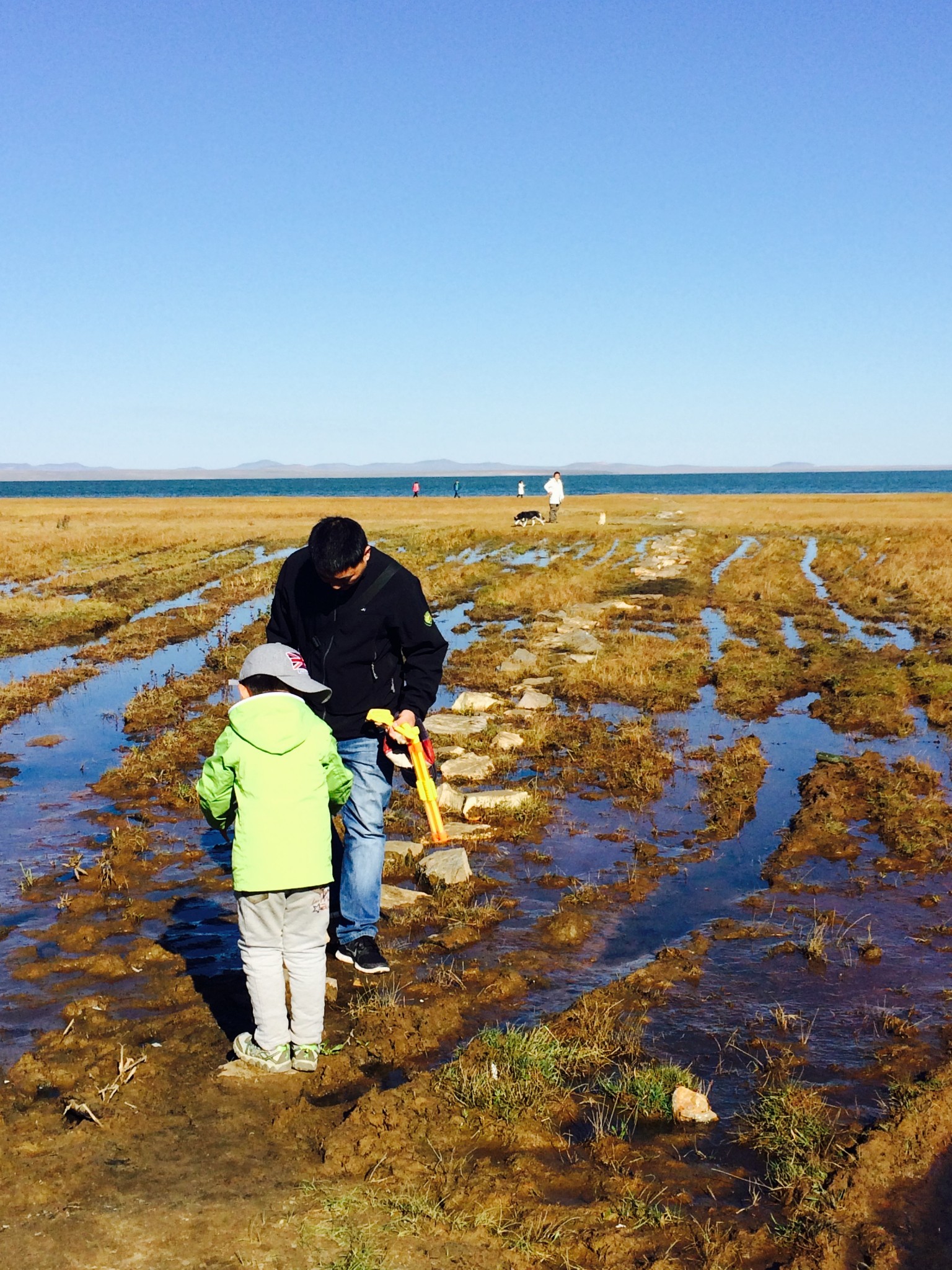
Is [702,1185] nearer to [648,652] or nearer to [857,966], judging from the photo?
[857,966]

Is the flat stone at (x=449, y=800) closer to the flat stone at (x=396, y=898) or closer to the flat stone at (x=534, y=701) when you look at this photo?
the flat stone at (x=396, y=898)

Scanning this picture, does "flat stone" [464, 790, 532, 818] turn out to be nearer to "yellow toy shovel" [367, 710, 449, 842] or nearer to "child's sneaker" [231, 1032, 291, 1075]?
"yellow toy shovel" [367, 710, 449, 842]

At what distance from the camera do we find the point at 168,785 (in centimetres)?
901

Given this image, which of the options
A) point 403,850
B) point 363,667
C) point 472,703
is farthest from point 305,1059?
point 472,703

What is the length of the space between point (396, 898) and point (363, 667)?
1947mm

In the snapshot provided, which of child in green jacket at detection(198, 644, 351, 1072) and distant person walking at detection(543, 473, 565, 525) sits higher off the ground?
distant person walking at detection(543, 473, 565, 525)

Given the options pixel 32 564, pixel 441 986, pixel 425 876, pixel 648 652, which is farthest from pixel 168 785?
pixel 32 564

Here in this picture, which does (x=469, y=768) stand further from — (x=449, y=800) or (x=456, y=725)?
(x=456, y=725)

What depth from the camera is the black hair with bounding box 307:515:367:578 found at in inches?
194

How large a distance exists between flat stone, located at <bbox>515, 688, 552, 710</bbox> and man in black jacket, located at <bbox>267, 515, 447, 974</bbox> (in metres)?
6.42

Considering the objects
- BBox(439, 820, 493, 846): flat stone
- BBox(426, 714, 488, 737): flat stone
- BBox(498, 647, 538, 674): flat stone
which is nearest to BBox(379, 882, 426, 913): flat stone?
BBox(439, 820, 493, 846): flat stone

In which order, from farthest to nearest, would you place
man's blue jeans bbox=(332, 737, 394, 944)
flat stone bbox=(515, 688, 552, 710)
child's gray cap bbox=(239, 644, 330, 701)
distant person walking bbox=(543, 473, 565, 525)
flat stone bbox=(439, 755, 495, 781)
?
1. distant person walking bbox=(543, 473, 565, 525)
2. flat stone bbox=(515, 688, 552, 710)
3. flat stone bbox=(439, 755, 495, 781)
4. man's blue jeans bbox=(332, 737, 394, 944)
5. child's gray cap bbox=(239, 644, 330, 701)

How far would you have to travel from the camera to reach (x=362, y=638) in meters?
5.30

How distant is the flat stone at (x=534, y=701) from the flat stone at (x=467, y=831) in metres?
3.95
